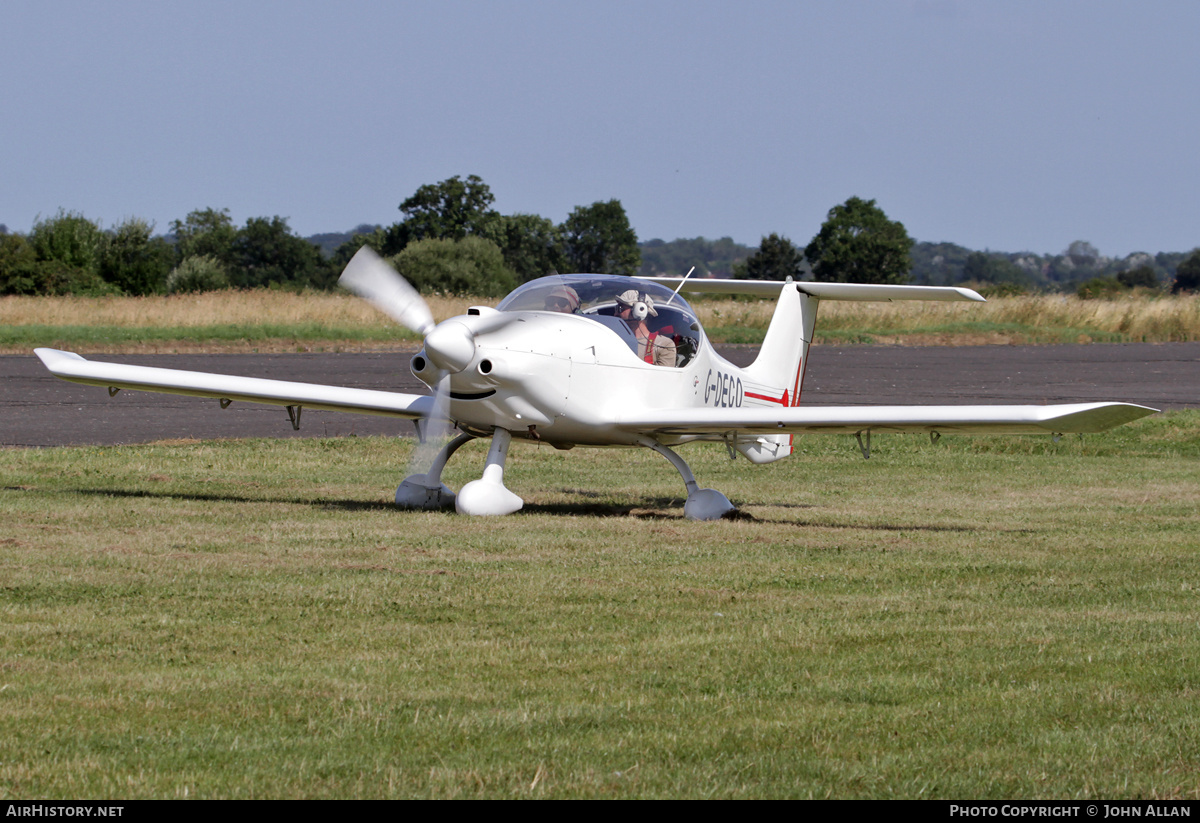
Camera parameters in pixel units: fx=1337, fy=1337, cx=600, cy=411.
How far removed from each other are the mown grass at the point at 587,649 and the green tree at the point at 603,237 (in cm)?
9910

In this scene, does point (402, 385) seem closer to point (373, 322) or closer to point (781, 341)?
point (781, 341)

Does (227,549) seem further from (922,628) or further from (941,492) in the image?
(941,492)

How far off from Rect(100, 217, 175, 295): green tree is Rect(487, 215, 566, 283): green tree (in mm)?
42565

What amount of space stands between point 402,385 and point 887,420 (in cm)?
1559

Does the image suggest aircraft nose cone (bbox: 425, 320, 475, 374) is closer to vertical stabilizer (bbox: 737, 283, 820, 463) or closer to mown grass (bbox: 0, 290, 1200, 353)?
vertical stabilizer (bbox: 737, 283, 820, 463)

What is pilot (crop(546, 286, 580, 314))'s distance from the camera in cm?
1186

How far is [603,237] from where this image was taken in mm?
112312

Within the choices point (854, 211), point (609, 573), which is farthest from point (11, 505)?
point (854, 211)

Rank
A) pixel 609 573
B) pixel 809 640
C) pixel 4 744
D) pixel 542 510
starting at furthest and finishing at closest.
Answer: pixel 542 510 < pixel 609 573 < pixel 809 640 < pixel 4 744

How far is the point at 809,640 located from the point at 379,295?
6032 millimetres

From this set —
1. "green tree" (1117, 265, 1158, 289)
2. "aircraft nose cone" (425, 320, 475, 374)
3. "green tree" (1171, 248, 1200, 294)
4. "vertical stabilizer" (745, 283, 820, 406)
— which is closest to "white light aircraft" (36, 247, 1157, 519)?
"aircraft nose cone" (425, 320, 475, 374)

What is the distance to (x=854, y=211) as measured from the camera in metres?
104

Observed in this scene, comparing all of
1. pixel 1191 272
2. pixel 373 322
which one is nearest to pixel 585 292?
pixel 373 322

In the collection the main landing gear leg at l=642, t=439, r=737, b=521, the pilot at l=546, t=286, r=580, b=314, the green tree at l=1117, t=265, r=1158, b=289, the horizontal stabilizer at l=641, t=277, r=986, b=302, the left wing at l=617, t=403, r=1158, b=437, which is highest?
the green tree at l=1117, t=265, r=1158, b=289
